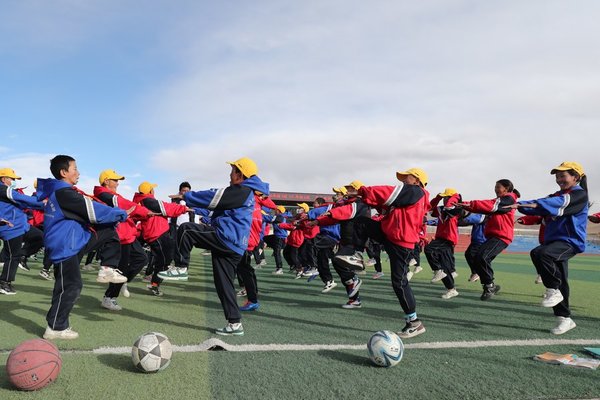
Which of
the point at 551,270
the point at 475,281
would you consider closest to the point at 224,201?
the point at 551,270

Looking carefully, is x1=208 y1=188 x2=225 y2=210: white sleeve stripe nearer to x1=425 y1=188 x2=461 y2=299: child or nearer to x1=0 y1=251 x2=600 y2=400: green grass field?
x1=0 y1=251 x2=600 y2=400: green grass field

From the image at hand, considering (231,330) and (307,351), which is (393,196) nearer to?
(307,351)

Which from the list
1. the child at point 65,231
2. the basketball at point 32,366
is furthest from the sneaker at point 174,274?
the basketball at point 32,366

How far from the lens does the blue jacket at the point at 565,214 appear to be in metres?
5.76

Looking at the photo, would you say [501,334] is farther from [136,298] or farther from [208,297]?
[136,298]

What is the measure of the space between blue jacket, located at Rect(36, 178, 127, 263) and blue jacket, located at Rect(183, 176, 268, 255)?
→ 3.39 ft

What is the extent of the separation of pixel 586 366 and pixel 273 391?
2899mm

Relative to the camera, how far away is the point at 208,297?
861 centimetres

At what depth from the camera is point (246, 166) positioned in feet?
18.3

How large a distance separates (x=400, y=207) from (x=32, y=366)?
13.4 ft

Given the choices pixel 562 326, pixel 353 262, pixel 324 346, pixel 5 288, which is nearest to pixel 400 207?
pixel 353 262

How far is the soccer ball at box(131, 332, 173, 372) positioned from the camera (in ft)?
12.4

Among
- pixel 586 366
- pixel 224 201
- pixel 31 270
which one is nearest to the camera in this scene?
pixel 586 366

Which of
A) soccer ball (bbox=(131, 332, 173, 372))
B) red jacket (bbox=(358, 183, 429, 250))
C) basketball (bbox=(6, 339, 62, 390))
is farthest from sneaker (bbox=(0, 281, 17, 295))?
red jacket (bbox=(358, 183, 429, 250))
